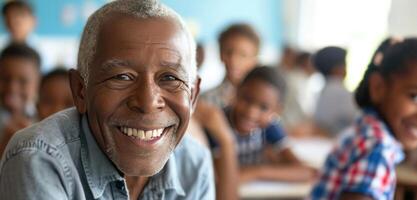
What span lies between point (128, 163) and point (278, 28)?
21.2ft

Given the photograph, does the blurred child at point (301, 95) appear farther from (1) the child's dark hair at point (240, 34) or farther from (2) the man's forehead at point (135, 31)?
(2) the man's forehead at point (135, 31)

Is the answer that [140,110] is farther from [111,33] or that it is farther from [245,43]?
[245,43]

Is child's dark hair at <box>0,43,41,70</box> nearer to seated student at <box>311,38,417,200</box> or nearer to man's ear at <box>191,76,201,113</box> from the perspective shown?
seated student at <box>311,38,417,200</box>

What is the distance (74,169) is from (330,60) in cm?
344

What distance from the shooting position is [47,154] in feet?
3.02

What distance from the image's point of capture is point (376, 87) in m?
1.65

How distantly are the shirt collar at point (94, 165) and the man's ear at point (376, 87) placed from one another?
93 cm

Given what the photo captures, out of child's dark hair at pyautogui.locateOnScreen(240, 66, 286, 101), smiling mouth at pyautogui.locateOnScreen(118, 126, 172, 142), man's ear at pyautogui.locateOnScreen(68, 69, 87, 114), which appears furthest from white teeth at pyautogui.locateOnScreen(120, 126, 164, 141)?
child's dark hair at pyautogui.locateOnScreen(240, 66, 286, 101)

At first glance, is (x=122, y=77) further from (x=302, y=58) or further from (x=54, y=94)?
(x=302, y=58)

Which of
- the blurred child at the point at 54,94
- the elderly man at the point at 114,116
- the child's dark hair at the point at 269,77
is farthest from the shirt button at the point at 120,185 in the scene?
the child's dark hair at the point at 269,77

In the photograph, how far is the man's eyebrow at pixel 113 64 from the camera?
3.10 ft

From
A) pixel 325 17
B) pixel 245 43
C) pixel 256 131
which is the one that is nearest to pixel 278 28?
pixel 325 17

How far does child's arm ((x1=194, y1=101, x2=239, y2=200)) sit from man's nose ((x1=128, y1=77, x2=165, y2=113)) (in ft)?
3.72

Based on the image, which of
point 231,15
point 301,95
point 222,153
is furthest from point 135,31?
point 231,15
